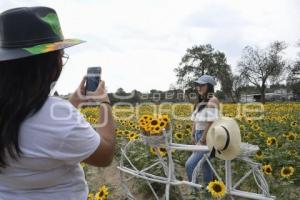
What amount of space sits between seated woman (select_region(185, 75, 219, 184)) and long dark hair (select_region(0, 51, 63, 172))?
3197 mm

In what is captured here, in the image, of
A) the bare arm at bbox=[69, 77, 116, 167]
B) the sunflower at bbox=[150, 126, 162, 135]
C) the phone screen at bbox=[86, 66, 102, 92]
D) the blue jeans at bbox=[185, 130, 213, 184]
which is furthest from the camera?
the blue jeans at bbox=[185, 130, 213, 184]

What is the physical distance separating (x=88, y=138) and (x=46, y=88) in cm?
21

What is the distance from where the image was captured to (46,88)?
1.55 m

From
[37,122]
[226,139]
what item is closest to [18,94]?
[37,122]

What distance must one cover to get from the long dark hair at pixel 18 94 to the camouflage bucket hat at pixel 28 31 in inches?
1.8

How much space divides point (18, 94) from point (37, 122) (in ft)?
0.35

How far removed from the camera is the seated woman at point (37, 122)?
1.52m

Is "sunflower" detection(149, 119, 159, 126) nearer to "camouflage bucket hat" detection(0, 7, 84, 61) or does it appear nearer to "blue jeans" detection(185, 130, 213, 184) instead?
"blue jeans" detection(185, 130, 213, 184)

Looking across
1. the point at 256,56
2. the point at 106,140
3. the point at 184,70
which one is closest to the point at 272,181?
the point at 106,140

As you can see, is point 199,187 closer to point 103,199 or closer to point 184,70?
point 103,199

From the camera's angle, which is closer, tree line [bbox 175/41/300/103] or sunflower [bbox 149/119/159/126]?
sunflower [bbox 149/119/159/126]

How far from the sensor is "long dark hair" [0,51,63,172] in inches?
59.6

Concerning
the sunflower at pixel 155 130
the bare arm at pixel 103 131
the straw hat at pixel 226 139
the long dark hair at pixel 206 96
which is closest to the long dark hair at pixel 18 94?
the bare arm at pixel 103 131

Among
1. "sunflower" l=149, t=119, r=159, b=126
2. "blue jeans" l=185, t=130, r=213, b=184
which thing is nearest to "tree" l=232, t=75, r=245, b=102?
"blue jeans" l=185, t=130, r=213, b=184
